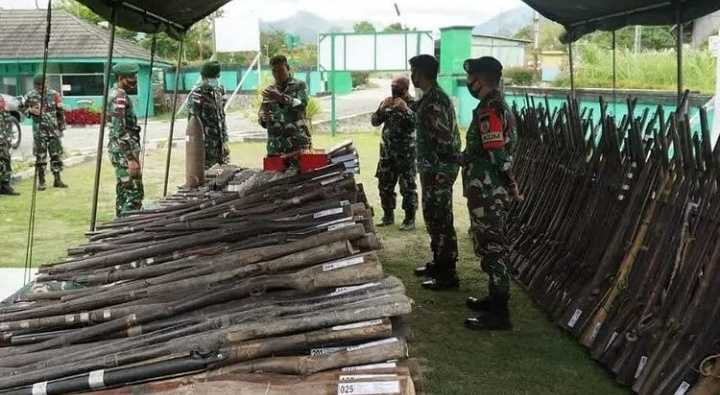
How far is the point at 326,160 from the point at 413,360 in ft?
12.1

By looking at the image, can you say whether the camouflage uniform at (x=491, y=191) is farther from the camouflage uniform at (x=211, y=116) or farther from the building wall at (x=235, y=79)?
the building wall at (x=235, y=79)

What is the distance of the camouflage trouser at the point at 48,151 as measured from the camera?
10.6 metres

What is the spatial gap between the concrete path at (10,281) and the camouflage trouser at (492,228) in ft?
12.0

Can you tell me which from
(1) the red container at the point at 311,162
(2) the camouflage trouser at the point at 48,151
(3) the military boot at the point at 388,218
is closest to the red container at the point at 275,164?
(1) the red container at the point at 311,162

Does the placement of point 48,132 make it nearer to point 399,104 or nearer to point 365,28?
point 399,104

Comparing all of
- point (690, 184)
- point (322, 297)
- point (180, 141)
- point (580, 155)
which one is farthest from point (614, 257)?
point (180, 141)

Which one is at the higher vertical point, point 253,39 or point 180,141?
point 253,39

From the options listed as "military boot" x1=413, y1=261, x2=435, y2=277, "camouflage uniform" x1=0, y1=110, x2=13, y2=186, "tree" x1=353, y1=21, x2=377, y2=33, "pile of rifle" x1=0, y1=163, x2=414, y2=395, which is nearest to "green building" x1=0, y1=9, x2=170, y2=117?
"tree" x1=353, y1=21, x2=377, y2=33

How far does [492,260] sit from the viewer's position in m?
4.85

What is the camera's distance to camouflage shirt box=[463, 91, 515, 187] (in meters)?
4.68

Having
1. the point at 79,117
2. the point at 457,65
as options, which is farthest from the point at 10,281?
the point at 79,117

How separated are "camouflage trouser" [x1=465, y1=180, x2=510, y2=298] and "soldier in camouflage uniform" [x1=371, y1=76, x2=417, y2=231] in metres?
3.09

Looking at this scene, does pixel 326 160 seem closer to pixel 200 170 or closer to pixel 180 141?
pixel 200 170

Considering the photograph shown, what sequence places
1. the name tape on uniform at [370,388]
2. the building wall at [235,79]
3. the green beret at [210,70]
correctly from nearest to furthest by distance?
the name tape on uniform at [370,388] < the green beret at [210,70] < the building wall at [235,79]
